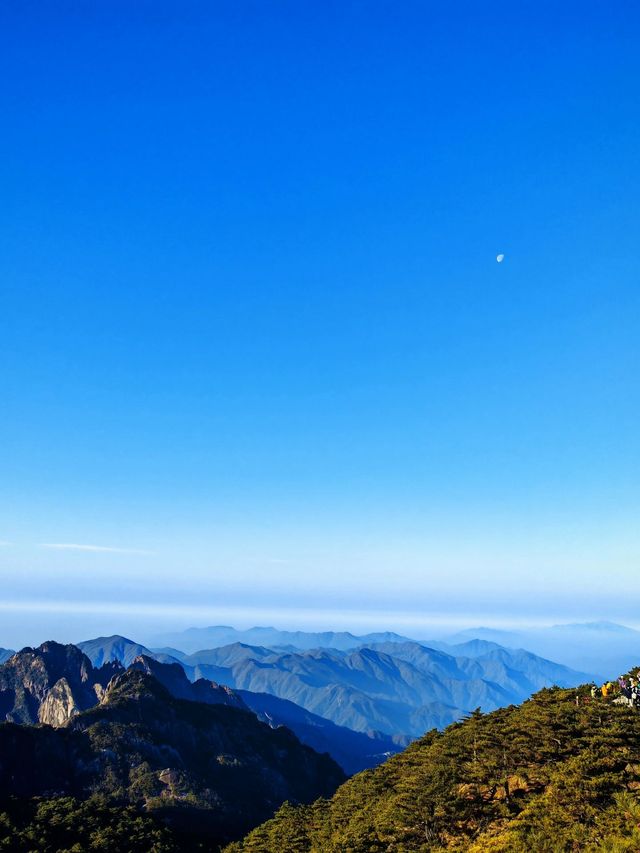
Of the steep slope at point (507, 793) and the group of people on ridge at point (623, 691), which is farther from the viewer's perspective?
the group of people on ridge at point (623, 691)

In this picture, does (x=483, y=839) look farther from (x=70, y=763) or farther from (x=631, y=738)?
(x=70, y=763)

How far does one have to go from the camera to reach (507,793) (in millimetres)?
64938

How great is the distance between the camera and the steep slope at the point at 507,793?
5091 cm

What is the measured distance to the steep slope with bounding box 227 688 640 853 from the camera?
167ft

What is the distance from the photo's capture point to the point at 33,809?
12038 cm

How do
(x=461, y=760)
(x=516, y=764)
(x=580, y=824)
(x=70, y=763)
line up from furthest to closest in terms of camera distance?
(x=70, y=763)
(x=461, y=760)
(x=516, y=764)
(x=580, y=824)

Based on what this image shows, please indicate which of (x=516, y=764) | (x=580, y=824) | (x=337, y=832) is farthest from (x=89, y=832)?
(x=580, y=824)

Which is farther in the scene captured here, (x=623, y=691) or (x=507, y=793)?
(x=623, y=691)

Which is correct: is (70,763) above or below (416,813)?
below

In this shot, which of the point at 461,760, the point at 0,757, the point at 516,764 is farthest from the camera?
the point at 0,757

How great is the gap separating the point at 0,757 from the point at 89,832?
10102 cm

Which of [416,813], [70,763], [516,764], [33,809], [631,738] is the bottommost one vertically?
[70,763]

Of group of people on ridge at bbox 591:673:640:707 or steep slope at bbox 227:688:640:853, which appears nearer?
steep slope at bbox 227:688:640:853

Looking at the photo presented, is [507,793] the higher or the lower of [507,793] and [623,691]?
the lower
